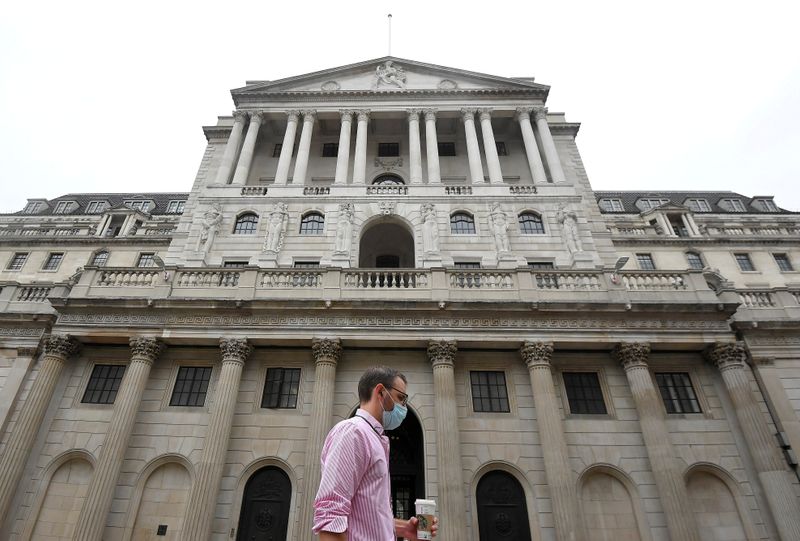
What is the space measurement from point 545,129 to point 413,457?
21.0 m

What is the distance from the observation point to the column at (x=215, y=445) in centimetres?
1346

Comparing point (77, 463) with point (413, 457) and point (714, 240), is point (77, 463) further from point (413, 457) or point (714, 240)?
point (714, 240)

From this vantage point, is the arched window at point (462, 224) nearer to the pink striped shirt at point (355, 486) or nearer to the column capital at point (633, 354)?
the column capital at point (633, 354)

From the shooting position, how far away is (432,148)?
83.9 feet

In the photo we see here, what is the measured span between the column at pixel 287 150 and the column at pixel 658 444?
19605mm

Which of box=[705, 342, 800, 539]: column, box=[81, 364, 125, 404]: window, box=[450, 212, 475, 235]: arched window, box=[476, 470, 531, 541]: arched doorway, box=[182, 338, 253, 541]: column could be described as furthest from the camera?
box=[450, 212, 475, 235]: arched window

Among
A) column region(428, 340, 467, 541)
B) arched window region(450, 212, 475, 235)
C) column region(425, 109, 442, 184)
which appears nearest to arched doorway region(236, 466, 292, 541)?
column region(428, 340, 467, 541)

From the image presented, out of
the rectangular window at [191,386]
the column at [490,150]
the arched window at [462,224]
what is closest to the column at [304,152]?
the arched window at [462,224]

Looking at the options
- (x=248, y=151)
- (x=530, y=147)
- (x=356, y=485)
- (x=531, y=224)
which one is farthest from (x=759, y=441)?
(x=248, y=151)

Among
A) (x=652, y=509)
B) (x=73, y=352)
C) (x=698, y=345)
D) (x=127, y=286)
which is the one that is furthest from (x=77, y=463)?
(x=698, y=345)

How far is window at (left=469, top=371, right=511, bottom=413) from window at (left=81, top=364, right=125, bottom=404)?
14.8 metres

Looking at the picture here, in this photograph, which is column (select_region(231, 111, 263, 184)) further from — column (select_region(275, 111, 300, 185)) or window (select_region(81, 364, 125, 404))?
window (select_region(81, 364, 125, 404))

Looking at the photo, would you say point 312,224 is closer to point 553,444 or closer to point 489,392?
point 489,392

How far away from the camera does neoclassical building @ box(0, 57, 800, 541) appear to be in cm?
1458
